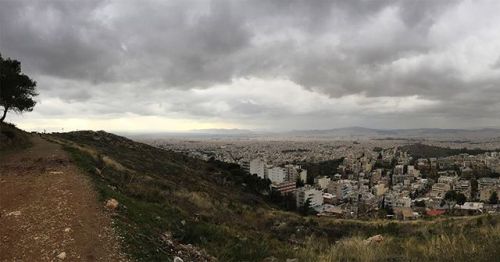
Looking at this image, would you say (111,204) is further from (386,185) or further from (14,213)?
(386,185)

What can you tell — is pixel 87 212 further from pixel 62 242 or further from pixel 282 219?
pixel 282 219

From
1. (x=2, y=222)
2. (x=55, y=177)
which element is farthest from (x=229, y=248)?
(x=55, y=177)

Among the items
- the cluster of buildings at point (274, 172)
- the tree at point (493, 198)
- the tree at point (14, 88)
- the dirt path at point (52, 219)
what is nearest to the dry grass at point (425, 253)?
the dirt path at point (52, 219)

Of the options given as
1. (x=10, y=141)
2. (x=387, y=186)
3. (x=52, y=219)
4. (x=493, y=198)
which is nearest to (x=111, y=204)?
(x=52, y=219)

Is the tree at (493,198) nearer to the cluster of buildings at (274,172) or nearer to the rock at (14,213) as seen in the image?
the cluster of buildings at (274,172)

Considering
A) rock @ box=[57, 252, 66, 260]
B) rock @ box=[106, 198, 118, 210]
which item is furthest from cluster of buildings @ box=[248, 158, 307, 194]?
rock @ box=[57, 252, 66, 260]

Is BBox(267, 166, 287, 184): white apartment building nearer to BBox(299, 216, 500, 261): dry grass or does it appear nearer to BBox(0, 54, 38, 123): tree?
BBox(0, 54, 38, 123): tree
